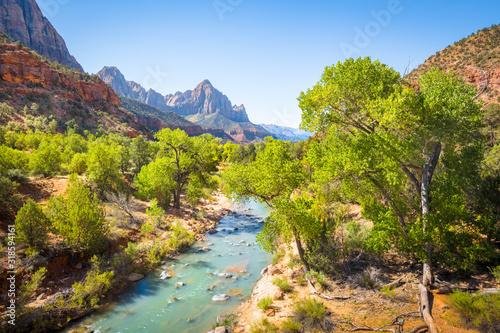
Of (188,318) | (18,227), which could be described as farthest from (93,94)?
(188,318)

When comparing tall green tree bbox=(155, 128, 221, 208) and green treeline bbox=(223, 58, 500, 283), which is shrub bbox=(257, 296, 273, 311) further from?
tall green tree bbox=(155, 128, 221, 208)

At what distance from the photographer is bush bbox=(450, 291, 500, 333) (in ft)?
18.0

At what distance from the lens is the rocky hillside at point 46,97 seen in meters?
62.5

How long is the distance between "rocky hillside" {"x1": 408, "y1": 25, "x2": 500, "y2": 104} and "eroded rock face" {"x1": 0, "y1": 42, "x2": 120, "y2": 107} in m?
111

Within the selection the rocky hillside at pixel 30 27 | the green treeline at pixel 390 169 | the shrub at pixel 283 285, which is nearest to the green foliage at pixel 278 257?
the green treeline at pixel 390 169

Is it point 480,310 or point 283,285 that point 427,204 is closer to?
point 480,310

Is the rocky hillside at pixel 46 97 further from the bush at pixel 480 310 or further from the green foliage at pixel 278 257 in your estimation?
the bush at pixel 480 310

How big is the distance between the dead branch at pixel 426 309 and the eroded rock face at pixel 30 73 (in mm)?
109224

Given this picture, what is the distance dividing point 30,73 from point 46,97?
14.3 meters

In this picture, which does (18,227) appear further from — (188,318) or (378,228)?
(378,228)

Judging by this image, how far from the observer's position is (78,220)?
1123cm

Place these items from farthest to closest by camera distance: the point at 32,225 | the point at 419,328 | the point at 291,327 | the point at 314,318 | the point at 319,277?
the point at 32,225 → the point at 319,277 → the point at 314,318 → the point at 291,327 → the point at 419,328

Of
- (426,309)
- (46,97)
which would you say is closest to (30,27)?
(46,97)

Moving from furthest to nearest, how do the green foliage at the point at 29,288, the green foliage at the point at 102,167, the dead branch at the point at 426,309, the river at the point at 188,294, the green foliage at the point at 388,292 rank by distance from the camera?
the green foliage at the point at 102,167 → the river at the point at 188,294 → the green foliage at the point at 29,288 → the green foliage at the point at 388,292 → the dead branch at the point at 426,309
